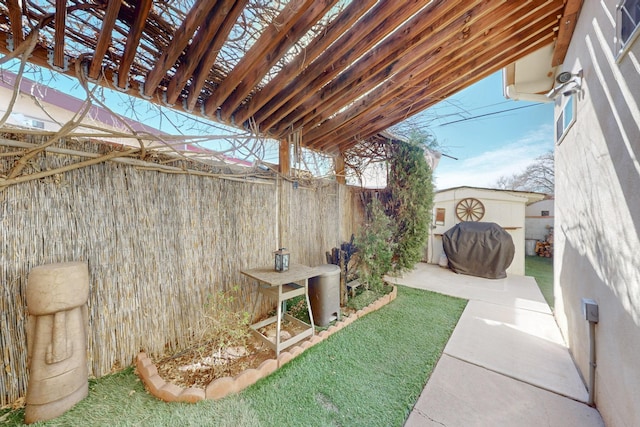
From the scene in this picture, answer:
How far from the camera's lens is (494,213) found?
20.5ft

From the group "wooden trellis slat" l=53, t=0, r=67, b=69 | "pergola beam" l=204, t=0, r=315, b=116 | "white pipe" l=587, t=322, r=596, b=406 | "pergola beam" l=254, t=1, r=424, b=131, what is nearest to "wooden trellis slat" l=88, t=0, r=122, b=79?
"wooden trellis slat" l=53, t=0, r=67, b=69

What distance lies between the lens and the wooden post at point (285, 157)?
3.44 m

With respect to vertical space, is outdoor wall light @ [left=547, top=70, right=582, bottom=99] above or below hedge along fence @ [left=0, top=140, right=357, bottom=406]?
above

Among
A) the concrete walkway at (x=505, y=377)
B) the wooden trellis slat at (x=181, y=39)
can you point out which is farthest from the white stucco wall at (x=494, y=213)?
the wooden trellis slat at (x=181, y=39)

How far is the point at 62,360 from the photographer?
5.24ft

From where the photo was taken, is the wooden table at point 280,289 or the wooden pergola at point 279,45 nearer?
the wooden pergola at point 279,45

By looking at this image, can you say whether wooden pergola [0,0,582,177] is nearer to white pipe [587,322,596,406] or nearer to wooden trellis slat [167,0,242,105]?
wooden trellis slat [167,0,242,105]

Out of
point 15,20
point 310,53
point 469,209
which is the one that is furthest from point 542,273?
point 15,20

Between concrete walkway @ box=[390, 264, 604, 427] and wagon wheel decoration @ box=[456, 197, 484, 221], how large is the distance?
3.16 m

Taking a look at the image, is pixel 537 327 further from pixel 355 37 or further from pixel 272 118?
pixel 272 118

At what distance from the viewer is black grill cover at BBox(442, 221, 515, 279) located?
534 centimetres

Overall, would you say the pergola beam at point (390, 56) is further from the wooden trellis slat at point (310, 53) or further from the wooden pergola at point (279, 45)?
the wooden trellis slat at point (310, 53)

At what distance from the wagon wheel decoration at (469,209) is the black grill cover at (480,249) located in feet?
2.25

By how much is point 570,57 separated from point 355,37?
281cm
